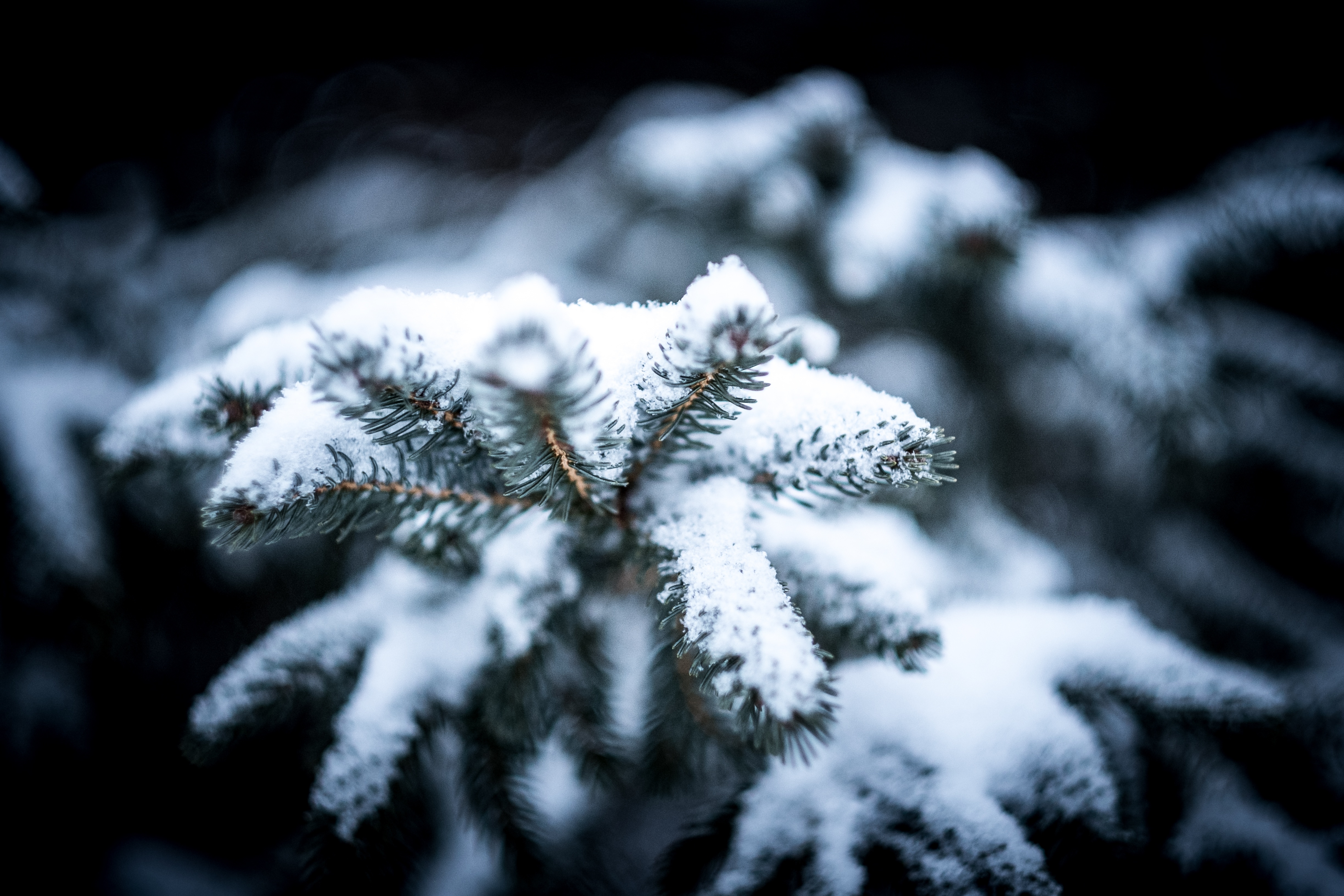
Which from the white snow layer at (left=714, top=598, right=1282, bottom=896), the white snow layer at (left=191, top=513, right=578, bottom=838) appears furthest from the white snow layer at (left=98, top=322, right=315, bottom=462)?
the white snow layer at (left=714, top=598, right=1282, bottom=896)

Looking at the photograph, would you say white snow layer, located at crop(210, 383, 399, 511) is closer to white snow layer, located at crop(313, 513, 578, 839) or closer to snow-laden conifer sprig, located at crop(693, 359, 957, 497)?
white snow layer, located at crop(313, 513, 578, 839)

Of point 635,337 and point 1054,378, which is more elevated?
point 1054,378

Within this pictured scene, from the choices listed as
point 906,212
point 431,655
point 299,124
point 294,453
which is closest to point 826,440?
point 294,453

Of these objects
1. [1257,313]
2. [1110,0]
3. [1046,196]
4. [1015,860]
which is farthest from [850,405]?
[1110,0]

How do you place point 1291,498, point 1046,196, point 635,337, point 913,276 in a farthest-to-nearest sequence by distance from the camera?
point 1046,196, point 1291,498, point 913,276, point 635,337

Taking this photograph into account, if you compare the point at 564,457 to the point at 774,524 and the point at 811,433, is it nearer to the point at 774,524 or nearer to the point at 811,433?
the point at 811,433

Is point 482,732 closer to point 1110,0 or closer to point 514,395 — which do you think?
point 514,395

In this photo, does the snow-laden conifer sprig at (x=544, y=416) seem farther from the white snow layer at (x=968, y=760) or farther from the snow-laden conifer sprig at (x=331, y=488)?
the white snow layer at (x=968, y=760)
